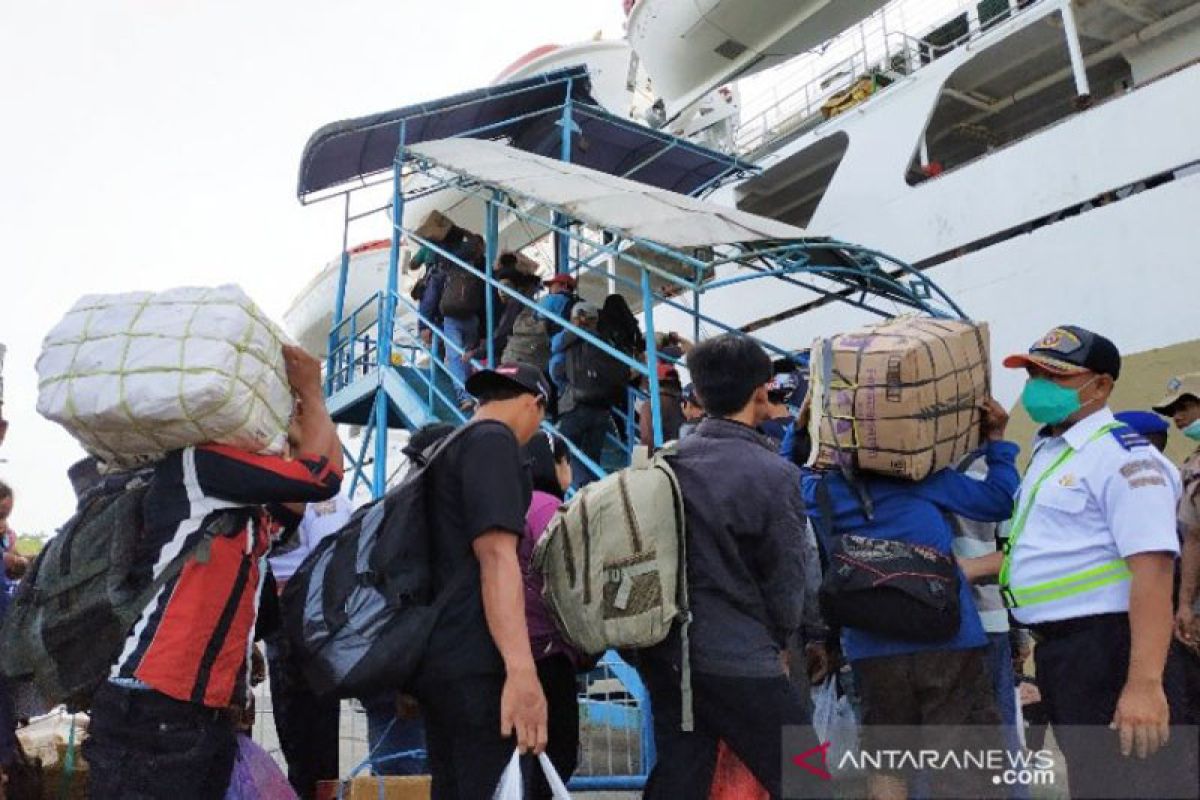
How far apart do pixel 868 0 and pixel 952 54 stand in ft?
5.93

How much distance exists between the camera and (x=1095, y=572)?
2.35 meters

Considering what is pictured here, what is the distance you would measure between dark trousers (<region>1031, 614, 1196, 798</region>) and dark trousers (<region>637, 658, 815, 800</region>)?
2.46ft

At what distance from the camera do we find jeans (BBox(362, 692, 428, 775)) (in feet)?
12.5

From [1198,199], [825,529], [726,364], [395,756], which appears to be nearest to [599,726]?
[395,756]

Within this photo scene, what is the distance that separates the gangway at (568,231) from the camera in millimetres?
4641

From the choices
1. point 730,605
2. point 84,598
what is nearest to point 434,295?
point 84,598

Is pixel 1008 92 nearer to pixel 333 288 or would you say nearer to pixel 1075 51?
pixel 1075 51

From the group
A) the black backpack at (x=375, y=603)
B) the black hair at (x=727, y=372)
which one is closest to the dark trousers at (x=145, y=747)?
the black backpack at (x=375, y=603)

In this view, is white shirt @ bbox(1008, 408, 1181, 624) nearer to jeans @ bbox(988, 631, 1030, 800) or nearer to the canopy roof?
jeans @ bbox(988, 631, 1030, 800)

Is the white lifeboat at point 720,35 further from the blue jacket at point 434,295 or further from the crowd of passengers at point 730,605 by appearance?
the crowd of passengers at point 730,605

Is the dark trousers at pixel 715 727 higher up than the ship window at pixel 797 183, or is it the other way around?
the ship window at pixel 797 183

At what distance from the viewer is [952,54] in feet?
29.0

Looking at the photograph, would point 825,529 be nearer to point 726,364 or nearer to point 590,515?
point 726,364

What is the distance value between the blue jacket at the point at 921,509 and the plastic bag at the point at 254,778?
175cm
